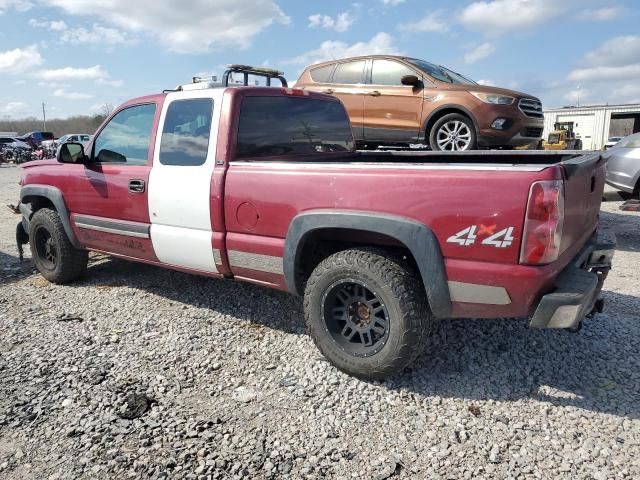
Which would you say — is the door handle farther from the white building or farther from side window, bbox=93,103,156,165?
the white building

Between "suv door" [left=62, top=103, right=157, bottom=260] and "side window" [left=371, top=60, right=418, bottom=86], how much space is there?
460cm

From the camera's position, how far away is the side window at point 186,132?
3600 millimetres

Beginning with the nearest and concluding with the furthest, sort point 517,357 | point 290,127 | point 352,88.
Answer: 1. point 517,357
2. point 290,127
3. point 352,88

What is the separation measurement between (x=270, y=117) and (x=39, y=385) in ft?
7.83

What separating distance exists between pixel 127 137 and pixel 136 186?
1.86 ft

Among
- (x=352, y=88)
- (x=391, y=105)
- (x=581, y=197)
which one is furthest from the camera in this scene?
(x=352, y=88)

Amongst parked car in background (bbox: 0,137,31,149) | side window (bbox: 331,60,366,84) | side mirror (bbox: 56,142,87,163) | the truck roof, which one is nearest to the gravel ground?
side mirror (bbox: 56,142,87,163)

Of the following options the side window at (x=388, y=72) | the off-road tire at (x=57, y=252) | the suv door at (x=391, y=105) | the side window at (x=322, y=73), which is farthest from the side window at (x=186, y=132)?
the side window at (x=322, y=73)

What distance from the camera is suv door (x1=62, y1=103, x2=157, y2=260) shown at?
3998 mm

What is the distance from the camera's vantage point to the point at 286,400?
289 centimetres

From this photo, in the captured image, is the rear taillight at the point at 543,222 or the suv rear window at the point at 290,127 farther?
the suv rear window at the point at 290,127

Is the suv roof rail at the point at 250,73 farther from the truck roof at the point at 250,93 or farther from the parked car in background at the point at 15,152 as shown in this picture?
the parked car in background at the point at 15,152

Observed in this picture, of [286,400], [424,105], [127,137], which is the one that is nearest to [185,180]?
[127,137]

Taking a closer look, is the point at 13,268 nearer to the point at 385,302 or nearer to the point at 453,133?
the point at 385,302
